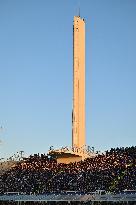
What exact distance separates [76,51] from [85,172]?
1884 centimetres

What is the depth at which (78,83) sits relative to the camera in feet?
181

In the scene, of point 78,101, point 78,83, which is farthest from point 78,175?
point 78,83

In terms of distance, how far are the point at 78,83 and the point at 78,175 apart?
15.8 m

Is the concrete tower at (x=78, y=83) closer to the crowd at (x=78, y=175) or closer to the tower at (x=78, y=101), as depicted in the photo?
the tower at (x=78, y=101)

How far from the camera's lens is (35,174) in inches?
1837

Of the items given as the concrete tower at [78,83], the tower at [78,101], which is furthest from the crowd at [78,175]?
the concrete tower at [78,83]

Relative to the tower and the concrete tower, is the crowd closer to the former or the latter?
the tower

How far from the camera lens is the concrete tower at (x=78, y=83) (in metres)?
54.2

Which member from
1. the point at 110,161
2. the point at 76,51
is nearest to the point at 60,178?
the point at 110,161

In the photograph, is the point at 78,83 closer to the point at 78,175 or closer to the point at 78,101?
the point at 78,101

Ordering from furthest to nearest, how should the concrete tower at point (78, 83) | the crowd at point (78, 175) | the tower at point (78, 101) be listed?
the concrete tower at point (78, 83) → the tower at point (78, 101) → the crowd at point (78, 175)

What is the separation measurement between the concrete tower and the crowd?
4.34 meters

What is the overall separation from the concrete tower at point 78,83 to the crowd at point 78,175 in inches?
171

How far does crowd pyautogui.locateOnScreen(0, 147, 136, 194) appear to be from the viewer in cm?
3888
